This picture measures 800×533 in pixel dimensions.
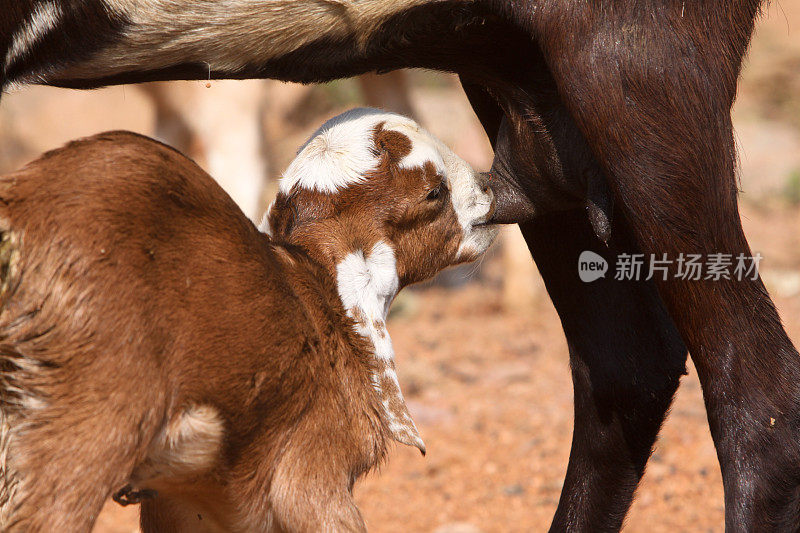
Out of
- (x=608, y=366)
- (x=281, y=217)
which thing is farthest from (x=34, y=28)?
(x=608, y=366)

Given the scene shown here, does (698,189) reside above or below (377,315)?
above

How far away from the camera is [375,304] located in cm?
307

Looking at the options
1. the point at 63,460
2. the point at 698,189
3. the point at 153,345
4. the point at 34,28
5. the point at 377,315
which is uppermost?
the point at 34,28

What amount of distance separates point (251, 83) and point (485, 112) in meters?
3.36

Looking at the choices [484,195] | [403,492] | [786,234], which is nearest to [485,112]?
[484,195]

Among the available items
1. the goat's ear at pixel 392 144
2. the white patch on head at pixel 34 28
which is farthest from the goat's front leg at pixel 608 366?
the white patch on head at pixel 34 28

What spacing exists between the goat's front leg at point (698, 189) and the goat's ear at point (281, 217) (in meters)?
0.90

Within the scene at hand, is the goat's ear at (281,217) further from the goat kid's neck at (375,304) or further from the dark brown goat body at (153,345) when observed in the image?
the dark brown goat body at (153,345)

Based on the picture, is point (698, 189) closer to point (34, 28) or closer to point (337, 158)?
point (337, 158)

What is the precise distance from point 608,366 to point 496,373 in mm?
3324

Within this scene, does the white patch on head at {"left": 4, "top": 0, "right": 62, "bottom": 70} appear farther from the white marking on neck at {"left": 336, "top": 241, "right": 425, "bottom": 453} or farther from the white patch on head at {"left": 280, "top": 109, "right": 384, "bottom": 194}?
the white marking on neck at {"left": 336, "top": 241, "right": 425, "bottom": 453}

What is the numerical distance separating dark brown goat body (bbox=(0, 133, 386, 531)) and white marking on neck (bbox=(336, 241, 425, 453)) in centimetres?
10

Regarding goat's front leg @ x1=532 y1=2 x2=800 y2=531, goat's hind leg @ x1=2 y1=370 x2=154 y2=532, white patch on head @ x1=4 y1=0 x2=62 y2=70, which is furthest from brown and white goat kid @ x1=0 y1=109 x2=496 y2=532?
goat's front leg @ x1=532 y1=2 x2=800 y2=531

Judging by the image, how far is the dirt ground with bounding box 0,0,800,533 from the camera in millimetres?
4750
